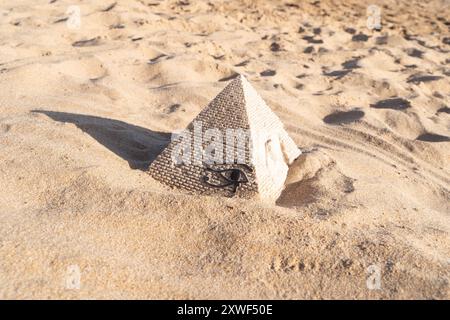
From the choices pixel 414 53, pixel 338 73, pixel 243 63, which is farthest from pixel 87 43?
pixel 414 53

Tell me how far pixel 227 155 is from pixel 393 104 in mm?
2789

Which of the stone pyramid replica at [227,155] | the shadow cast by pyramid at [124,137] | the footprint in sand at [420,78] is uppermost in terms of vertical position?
the stone pyramid replica at [227,155]

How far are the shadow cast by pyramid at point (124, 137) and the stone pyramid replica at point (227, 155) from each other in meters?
0.29

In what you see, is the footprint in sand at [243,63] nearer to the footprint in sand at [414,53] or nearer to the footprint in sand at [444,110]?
the footprint in sand at [444,110]

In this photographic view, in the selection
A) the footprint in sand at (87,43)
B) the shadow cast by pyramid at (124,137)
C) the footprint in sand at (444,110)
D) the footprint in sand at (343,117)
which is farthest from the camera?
the footprint in sand at (87,43)

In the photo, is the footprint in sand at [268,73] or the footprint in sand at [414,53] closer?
the footprint in sand at [268,73]

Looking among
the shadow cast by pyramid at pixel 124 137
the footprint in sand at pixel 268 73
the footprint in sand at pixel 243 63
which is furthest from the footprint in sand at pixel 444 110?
the shadow cast by pyramid at pixel 124 137

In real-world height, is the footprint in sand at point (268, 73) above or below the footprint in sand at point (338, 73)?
above

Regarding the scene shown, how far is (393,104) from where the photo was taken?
16.4 ft

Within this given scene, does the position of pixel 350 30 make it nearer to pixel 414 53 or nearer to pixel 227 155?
pixel 414 53

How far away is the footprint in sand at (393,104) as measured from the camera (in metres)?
4.88

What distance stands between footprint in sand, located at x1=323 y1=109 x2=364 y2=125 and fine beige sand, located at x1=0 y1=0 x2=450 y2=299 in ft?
0.07

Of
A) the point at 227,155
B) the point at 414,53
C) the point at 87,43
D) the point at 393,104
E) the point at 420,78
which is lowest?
the point at 414,53

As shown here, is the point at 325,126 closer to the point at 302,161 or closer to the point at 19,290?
the point at 302,161
